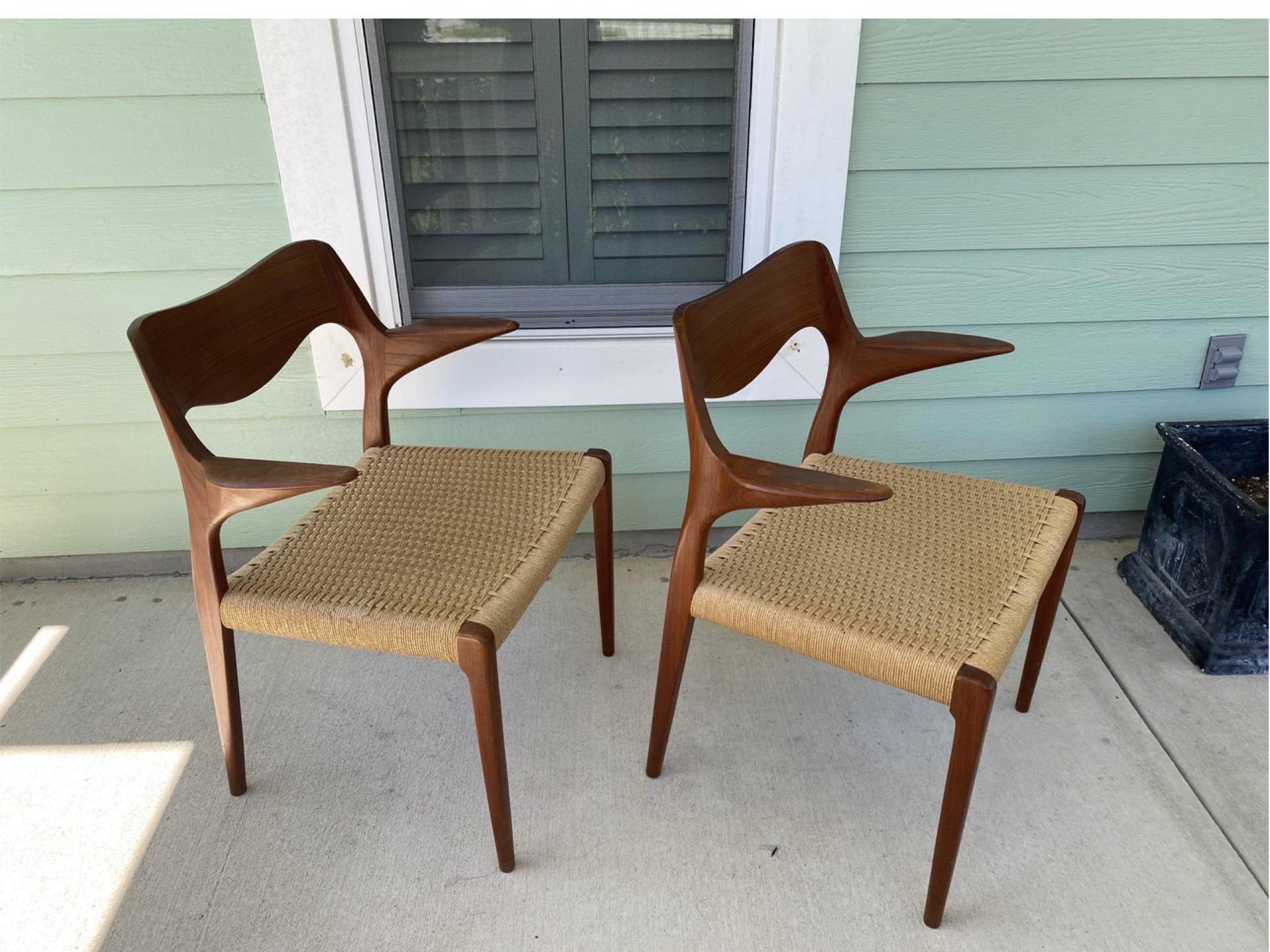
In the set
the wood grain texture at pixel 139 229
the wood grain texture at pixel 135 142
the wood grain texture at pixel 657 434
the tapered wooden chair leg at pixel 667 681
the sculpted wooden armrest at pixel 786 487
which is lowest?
the tapered wooden chair leg at pixel 667 681

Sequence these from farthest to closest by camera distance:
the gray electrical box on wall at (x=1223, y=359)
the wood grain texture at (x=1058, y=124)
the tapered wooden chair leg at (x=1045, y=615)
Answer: the gray electrical box on wall at (x=1223, y=359) → the wood grain texture at (x=1058, y=124) → the tapered wooden chair leg at (x=1045, y=615)

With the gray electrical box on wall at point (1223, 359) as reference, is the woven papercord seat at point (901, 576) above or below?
below

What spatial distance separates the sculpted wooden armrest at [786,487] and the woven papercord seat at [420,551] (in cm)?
33

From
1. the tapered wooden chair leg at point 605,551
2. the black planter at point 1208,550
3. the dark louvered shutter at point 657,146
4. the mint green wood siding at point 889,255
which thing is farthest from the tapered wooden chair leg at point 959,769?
the dark louvered shutter at point 657,146

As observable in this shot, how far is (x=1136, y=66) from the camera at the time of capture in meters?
1.57

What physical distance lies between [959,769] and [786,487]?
0.42 metres

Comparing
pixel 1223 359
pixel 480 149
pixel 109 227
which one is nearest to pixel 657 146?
pixel 480 149

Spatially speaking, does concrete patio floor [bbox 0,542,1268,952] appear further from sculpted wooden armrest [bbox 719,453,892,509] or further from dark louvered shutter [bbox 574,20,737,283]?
dark louvered shutter [bbox 574,20,737,283]

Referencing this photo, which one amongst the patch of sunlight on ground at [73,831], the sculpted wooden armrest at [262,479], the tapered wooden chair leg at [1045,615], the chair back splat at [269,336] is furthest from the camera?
the tapered wooden chair leg at [1045,615]

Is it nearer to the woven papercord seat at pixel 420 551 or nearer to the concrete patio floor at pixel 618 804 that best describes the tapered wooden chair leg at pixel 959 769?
the concrete patio floor at pixel 618 804

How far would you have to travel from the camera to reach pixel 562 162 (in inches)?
65.6

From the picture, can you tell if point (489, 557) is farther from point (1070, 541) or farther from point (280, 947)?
point (1070, 541)

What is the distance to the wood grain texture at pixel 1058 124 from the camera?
5.20 ft
